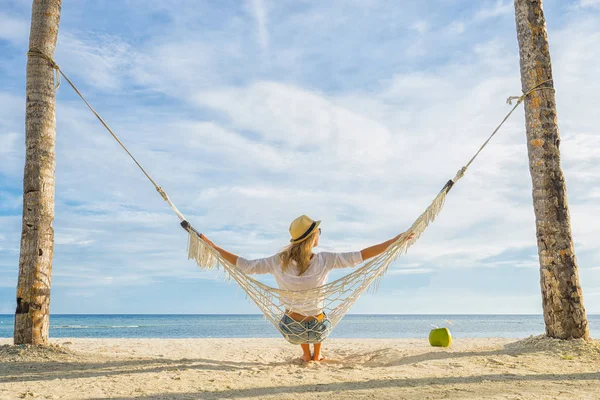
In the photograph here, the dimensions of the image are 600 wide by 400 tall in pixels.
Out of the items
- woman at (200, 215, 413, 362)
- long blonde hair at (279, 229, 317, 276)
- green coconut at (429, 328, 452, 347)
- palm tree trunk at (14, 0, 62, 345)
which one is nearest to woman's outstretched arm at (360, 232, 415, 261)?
woman at (200, 215, 413, 362)

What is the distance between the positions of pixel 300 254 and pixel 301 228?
17 centimetres

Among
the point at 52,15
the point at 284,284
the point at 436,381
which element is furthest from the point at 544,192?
the point at 52,15

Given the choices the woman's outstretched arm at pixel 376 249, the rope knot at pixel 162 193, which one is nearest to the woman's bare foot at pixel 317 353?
the woman's outstretched arm at pixel 376 249

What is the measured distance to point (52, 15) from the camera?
4.27m

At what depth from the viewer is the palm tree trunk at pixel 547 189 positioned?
4.11m

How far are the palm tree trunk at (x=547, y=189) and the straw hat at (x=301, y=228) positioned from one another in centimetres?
221

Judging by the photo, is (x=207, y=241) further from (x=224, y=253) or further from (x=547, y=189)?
(x=547, y=189)

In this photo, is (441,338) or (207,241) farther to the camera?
(441,338)

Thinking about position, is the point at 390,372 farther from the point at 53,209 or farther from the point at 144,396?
the point at 53,209

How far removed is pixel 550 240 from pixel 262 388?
2893 mm

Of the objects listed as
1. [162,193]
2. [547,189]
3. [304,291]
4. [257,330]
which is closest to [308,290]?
[304,291]

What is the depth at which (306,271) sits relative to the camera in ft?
10.8

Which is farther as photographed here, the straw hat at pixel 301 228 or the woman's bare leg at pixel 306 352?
the woman's bare leg at pixel 306 352

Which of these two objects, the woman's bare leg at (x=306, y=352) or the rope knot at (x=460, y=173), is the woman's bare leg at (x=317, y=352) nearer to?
the woman's bare leg at (x=306, y=352)
